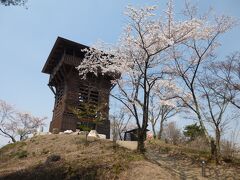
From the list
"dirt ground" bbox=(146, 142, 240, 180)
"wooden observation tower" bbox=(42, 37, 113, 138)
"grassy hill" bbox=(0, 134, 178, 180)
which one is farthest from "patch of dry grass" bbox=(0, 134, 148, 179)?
"wooden observation tower" bbox=(42, 37, 113, 138)

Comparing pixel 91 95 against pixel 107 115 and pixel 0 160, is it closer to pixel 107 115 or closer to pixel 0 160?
pixel 107 115

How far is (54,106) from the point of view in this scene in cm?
2898

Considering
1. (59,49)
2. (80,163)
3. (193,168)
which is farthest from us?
(59,49)

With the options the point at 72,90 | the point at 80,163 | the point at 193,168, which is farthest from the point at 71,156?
the point at 72,90

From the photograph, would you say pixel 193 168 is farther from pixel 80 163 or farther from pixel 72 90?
pixel 72 90

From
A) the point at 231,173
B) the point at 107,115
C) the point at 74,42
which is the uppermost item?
the point at 74,42

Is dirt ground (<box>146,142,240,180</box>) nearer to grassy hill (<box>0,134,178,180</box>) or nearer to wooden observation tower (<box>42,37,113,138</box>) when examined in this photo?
grassy hill (<box>0,134,178,180</box>)

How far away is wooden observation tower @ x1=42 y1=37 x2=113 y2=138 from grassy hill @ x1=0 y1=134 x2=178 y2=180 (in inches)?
238

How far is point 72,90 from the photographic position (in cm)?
2559

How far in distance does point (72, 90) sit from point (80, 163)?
12957 mm

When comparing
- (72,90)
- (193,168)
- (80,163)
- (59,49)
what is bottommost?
(193,168)

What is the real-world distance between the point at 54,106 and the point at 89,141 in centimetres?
1198

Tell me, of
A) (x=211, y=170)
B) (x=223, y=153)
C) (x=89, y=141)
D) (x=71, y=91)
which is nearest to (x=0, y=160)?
(x=89, y=141)

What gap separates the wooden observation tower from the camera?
2469 cm
